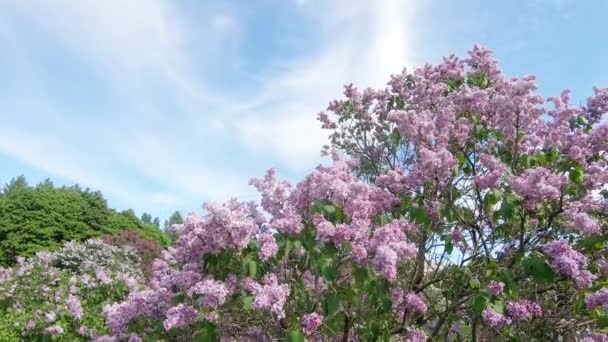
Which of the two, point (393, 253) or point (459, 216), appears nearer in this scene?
point (393, 253)

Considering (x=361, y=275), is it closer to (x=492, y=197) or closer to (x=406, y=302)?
(x=406, y=302)

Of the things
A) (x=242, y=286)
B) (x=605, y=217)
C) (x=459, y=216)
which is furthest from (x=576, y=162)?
(x=242, y=286)

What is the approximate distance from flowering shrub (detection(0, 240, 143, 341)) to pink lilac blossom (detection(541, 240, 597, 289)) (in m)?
4.71

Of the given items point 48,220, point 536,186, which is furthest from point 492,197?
point 48,220

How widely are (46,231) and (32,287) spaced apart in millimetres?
13508

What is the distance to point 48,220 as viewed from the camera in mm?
22609

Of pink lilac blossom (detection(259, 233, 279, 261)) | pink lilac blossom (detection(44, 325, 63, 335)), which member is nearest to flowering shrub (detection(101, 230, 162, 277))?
pink lilac blossom (detection(44, 325, 63, 335))

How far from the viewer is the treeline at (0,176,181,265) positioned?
21.8 m

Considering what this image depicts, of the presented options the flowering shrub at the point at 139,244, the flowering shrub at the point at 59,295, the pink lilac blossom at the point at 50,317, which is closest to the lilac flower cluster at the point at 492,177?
the flowering shrub at the point at 59,295

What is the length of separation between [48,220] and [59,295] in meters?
15.0

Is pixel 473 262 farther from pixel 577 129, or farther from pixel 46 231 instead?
pixel 46 231

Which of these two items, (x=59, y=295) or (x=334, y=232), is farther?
(x=59, y=295)

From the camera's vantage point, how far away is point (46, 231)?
22234 mm

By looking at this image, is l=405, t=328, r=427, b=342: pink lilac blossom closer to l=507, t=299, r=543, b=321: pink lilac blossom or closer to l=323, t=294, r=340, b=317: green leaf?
l=507, t=299, r=543, b=321: pink lilac blossom
